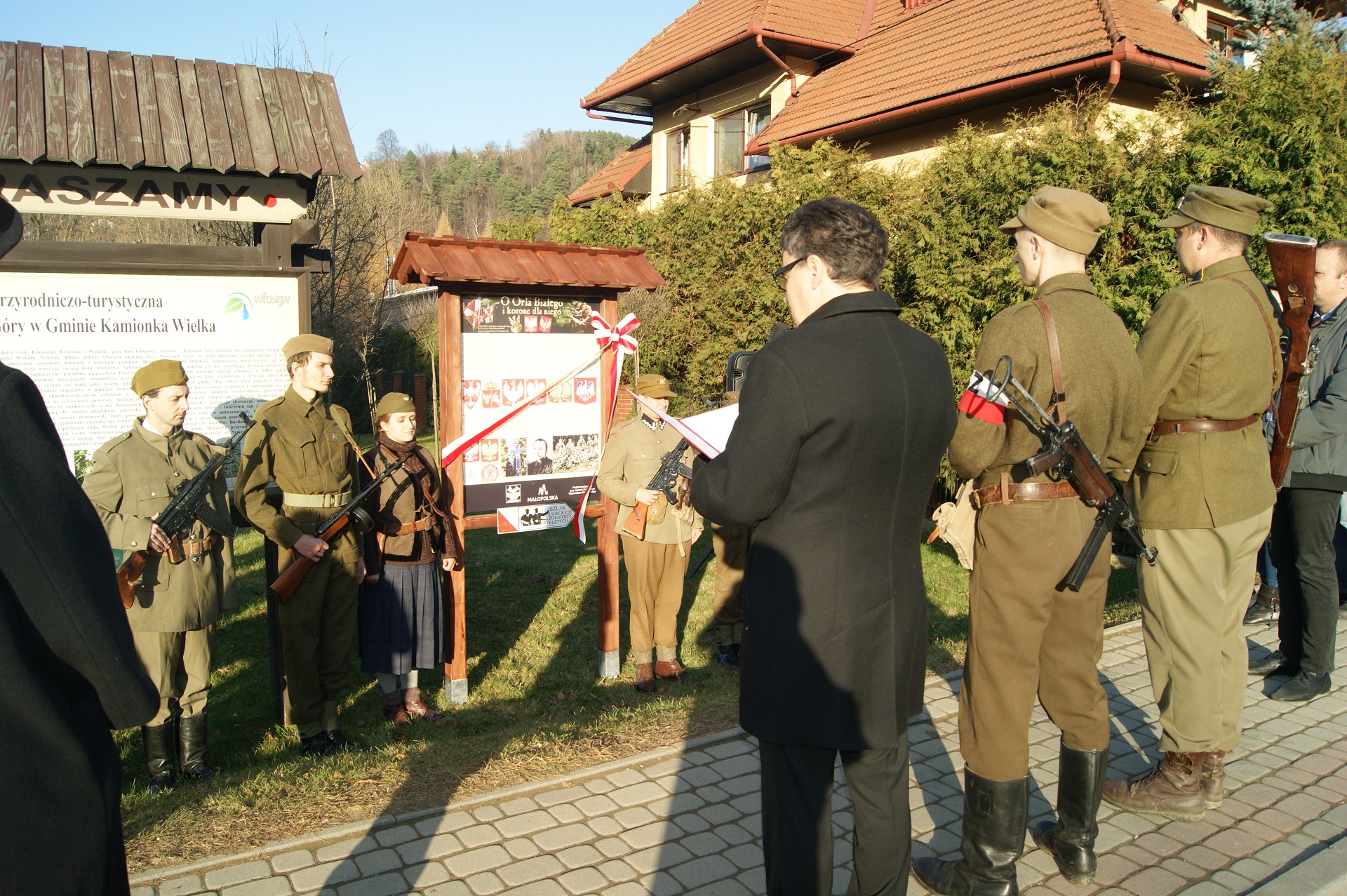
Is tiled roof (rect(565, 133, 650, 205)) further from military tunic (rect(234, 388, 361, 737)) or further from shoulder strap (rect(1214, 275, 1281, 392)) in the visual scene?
shoulder strap (rect(1214, 275, 1281, 392))

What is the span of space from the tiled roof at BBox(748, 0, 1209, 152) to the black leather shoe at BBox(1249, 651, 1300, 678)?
7.07 meters

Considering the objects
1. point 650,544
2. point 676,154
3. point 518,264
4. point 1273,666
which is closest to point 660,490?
point 650,544

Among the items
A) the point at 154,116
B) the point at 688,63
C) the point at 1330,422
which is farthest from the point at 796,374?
the point at 688,63

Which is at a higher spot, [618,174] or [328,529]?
[618,174]

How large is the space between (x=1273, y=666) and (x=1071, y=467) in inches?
132

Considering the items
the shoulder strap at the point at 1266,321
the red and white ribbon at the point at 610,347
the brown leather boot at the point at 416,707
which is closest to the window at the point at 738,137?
the red and white ribbon at the point at 610,347

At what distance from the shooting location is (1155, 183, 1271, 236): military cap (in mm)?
3709

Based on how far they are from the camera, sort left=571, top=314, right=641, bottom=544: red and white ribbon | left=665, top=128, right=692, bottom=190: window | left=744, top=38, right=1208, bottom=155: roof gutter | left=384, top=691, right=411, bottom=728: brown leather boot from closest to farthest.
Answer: left=384, top=691, right=411, bottom=728: brown leather boot < left=571, top=314, right=641, bottom=544: red and white ribbon < left=744, top=38, right=1208, bottom=155: roof gutter < left=665, top=128, right=692, bottom=190: window

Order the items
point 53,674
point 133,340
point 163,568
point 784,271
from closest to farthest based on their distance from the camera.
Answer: point 53,674 → point 784,271 → point 163,568 → point 133,340

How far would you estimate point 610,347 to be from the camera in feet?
20.1

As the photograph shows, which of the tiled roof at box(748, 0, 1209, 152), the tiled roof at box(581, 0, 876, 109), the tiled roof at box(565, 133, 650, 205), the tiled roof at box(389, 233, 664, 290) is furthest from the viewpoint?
the tiled roof at box(565, 133, 650, 205)

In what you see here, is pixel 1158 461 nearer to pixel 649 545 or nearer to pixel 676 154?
pixel 649 545

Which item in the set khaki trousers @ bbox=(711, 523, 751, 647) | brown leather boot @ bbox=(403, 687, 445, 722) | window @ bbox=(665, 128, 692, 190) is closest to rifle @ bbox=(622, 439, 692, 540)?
khaki trousers @ bbox=(711, 523, 751, 647)

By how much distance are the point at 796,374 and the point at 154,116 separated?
4.76m
